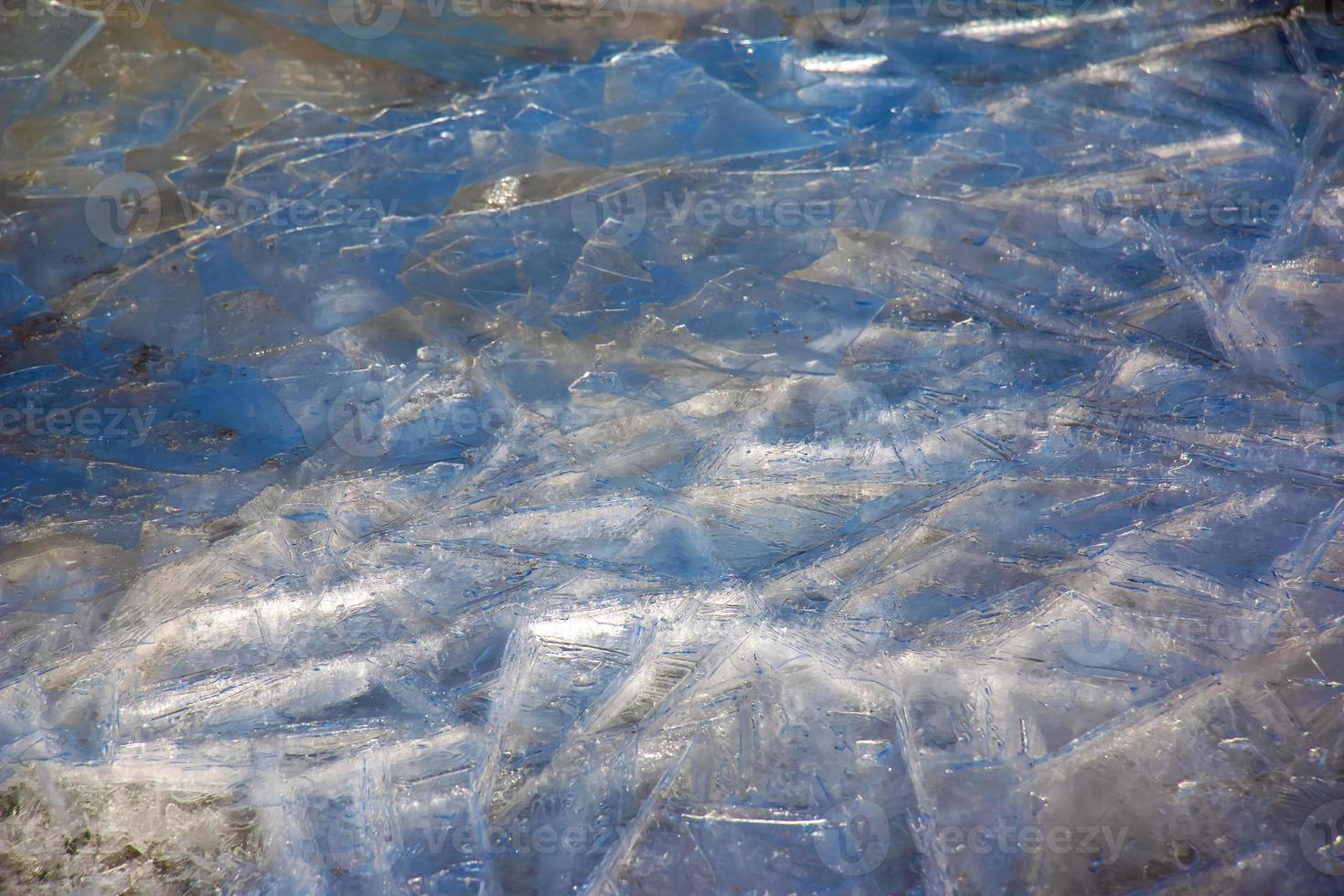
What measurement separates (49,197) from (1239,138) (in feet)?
11.3

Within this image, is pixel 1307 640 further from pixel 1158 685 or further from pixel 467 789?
pixel 467 789

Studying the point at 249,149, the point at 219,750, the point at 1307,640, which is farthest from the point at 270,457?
the point at 1307,640

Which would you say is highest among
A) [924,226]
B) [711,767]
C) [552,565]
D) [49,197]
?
[49,197]

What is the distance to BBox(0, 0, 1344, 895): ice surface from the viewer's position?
5.54 ft

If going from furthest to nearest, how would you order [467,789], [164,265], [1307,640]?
1. [164,265]
2. [1307,640]
3. [467,789]

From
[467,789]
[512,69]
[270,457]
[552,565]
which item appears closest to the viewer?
[467,789]

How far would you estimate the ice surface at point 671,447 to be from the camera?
1.69 meters

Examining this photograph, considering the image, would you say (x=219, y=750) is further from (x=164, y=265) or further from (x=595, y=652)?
(x=164, y=265)

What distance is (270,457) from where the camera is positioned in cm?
221

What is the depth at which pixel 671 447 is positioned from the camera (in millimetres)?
2227

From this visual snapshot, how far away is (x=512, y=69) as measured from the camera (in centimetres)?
307

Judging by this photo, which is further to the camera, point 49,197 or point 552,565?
point 49,197

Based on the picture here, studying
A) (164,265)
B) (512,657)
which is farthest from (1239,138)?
(164,265)

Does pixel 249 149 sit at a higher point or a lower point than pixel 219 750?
higher
